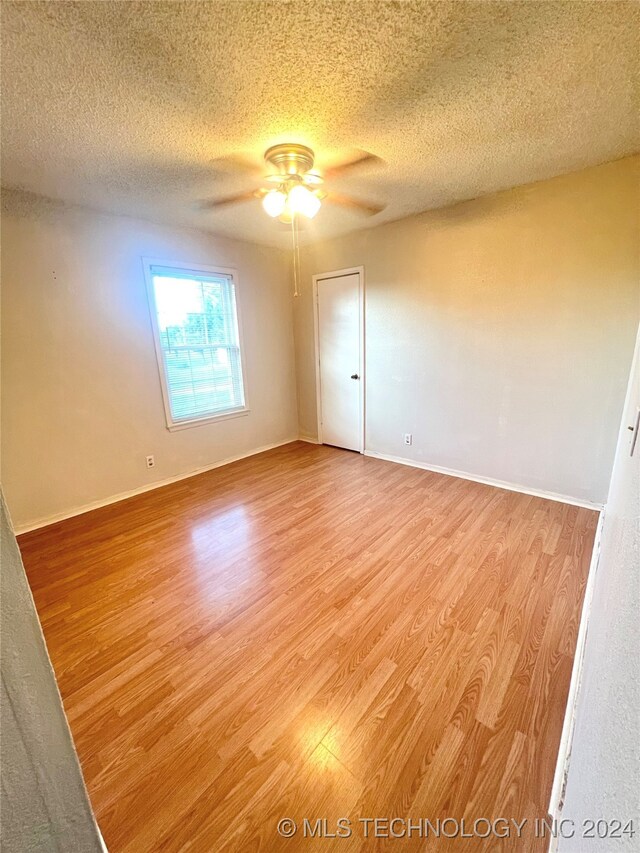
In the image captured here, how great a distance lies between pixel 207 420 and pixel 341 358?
5.79 ft

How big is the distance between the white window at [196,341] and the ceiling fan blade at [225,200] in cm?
73

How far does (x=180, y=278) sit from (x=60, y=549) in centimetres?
263

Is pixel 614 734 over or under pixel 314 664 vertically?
over

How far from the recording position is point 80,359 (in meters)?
2.88

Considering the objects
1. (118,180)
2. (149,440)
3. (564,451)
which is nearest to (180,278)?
(118,180)

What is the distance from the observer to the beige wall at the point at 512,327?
2.44 metres

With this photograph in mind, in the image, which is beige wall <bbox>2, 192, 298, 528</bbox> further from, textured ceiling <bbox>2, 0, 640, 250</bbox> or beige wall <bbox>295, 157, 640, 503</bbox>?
beige wall <bbox>295, 157, 640, 503</bbox>

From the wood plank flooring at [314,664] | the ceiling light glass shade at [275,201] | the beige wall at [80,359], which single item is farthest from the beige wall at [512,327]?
the beige wall at [80,359]

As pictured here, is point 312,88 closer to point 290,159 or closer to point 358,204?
point 290,159

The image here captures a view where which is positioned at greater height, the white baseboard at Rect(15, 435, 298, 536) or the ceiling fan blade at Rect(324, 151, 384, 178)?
the ceiling fan blade at Rect(324, 151, 384, 178)

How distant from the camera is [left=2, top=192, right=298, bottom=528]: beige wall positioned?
2.56 metres

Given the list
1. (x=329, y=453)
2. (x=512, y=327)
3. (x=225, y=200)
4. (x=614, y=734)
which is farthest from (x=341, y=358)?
(x=614, y=734)

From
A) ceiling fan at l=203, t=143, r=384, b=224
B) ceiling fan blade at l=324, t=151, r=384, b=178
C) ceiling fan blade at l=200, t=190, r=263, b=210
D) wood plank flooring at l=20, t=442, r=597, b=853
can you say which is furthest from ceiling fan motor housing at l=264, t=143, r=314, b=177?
wood plank flooring at l=20, t=442, r=597, b=853

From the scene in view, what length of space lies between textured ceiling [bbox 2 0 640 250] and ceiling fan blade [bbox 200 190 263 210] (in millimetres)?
155
